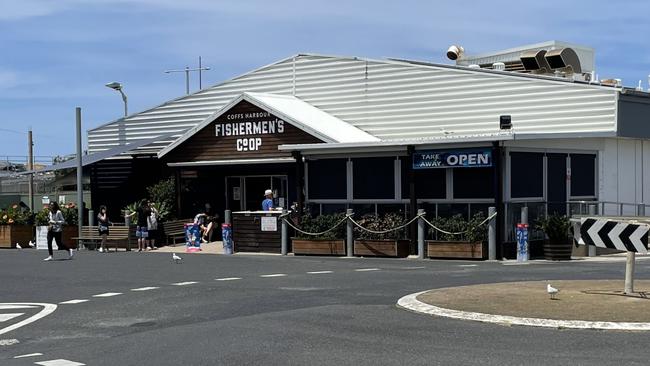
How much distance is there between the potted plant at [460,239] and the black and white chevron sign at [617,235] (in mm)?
8347

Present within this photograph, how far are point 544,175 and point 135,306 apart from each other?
13124 mm

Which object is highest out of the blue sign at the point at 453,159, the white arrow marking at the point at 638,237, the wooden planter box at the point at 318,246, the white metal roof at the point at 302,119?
the white metal roof at the point at 302,119

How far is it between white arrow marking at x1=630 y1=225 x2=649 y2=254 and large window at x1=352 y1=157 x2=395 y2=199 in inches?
471

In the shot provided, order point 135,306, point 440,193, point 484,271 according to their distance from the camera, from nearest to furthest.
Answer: point 135,306 < point 484,271 < point 440,193

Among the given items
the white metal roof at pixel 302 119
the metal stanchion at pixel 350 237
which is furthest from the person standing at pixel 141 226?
the metal stanchion at pixel 350 237

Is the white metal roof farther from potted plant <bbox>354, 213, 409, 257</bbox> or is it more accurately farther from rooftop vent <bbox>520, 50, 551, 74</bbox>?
rooftop vent <bbox>520, 50, 551, 74</bbox>

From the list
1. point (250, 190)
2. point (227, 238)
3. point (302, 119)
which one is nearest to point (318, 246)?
point (227, 238)

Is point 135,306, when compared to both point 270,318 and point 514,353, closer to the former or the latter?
point 270,318

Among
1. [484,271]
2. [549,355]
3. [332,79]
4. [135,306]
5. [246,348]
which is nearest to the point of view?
[549,355]

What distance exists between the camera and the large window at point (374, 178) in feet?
77.9

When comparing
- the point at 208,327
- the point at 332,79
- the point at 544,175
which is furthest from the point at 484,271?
the point at 332,79

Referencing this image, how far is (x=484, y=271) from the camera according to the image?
689 inches

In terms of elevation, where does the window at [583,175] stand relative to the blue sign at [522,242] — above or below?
above

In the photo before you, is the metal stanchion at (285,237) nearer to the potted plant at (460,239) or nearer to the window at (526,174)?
the potted plant at (460,239)
